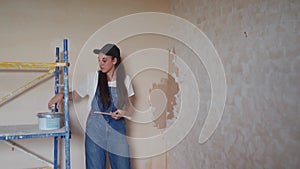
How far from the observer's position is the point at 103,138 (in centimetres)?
200

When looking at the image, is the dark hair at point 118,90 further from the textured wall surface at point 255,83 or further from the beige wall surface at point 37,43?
the textured wall surface at point 255,83

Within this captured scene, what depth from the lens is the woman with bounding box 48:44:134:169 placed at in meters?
1.99

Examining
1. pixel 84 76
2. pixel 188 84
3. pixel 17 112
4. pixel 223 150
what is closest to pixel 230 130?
pixel 223 150

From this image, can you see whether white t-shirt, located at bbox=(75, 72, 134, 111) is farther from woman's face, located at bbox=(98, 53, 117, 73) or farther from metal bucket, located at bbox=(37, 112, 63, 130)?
metal bucket, located at bbox=(37, 112, 63, 130)

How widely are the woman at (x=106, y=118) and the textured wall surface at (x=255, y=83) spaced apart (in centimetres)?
62

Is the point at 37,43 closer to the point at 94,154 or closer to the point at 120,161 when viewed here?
the point at 94,154

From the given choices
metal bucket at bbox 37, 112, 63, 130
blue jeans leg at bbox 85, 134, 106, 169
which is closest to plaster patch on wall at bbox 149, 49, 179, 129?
blue jeans leg at bbox 85, 134, 106, 169

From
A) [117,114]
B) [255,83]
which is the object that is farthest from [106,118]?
[255,83]

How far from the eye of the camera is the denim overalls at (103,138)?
1.99 metres

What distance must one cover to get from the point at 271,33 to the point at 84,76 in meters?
1.48

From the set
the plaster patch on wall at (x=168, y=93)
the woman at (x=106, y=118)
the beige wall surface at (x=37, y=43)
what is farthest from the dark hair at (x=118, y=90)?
the plaster patch on wall at (x=168, y=93)

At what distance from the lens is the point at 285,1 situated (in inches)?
55.0

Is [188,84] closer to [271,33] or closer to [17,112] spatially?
[271,33]

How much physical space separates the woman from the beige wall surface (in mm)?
359
